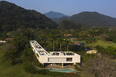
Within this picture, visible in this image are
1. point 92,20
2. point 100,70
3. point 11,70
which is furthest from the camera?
point 92,20

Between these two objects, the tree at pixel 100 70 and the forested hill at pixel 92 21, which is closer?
the tree at pixel 100 70

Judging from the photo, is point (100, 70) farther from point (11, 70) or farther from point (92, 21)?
point (92, 21)

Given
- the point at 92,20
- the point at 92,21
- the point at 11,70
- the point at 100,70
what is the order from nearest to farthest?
the point at 100,70 < the point at 11,70 < the point at 92,21 < the point at 92,20

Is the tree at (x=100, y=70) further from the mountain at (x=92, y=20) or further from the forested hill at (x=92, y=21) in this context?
the mountain at (x=92, y=20)

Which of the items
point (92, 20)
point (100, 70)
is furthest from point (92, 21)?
point (100, 70)

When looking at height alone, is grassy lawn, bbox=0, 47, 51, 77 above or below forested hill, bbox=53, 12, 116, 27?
below

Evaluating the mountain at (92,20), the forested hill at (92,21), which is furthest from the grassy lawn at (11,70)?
the mountain at (92,20)

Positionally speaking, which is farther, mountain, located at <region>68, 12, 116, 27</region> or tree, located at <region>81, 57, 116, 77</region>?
mountain, located at <region>68, 12, 116, 27</region>

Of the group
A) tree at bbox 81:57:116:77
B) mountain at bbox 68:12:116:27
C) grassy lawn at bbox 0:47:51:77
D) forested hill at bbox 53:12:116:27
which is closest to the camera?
tree at bbox 81:57:116:77

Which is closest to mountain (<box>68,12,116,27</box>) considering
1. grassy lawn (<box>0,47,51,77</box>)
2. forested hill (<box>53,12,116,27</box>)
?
forested hill (<box>53,12,116,27</box>)

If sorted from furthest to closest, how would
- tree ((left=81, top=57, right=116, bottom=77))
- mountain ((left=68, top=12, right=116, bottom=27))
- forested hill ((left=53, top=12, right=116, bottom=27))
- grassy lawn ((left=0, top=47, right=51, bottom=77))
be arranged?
mountain ((left=68, top=12, right=116, bottom=27)), forested hill ((left=53, top=12, right=116, bottom=27)), grassy lawn ((left=0, top=47, right=51, bottom=77)), tree ((left=81, top=57, right=116, bottom=77))

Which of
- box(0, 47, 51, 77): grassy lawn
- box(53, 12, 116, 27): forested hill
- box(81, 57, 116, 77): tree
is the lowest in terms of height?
box(0, 47, 51, 77): grassy lawn

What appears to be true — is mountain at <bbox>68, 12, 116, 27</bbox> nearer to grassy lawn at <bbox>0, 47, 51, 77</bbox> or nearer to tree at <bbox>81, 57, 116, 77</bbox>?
grassy lawn at <bbox>0, 47, 51, 77</bbox>

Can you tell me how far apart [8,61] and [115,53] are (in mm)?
21841
